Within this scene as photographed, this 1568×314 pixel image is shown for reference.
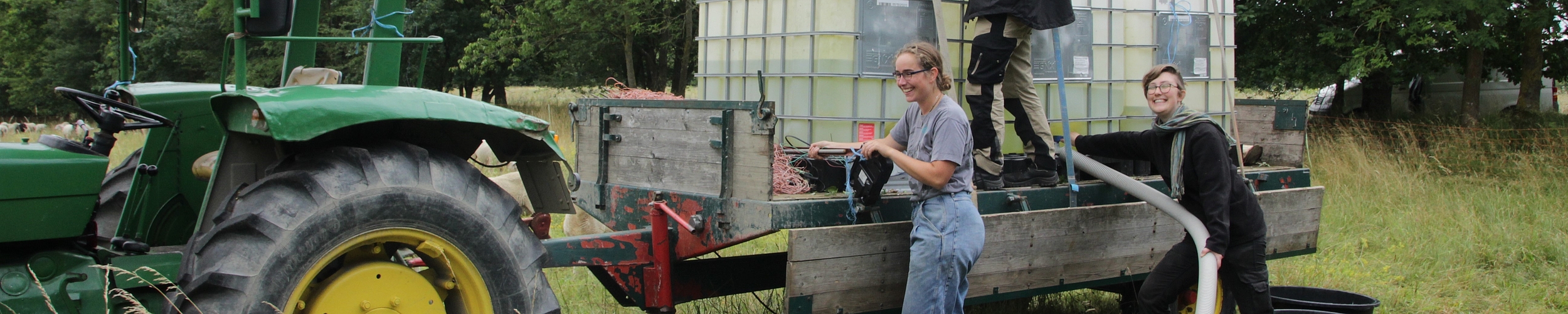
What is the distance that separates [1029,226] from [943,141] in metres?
0.96

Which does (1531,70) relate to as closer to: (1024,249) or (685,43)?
(1024,249)

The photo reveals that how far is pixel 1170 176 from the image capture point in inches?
185

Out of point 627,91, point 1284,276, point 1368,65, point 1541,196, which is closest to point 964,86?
point 627,91

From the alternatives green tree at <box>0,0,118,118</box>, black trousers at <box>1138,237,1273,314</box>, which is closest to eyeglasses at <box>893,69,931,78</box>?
black trousers at <box>1138,237,1273,314</box>

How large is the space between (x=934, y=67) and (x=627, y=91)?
6.53ft

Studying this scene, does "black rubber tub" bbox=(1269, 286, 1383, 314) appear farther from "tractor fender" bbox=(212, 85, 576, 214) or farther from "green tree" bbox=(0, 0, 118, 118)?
"green tree" bbox=(0, 0, 118, 118)

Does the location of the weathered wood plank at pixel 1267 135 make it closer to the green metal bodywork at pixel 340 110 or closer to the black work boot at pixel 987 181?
the black work boot at pixel 987 181

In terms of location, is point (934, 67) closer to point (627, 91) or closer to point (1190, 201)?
point (1190, 201)

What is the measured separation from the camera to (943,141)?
3912mm

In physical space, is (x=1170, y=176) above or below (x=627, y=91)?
below

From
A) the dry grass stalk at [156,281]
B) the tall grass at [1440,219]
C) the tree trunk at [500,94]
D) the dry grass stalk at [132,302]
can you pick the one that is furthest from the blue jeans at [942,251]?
the tree trunk at [500,94]

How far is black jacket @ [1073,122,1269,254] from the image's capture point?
437 centimetres

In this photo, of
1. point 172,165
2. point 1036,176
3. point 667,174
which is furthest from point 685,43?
point 172,165

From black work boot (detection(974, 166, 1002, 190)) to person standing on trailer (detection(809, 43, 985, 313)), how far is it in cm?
86
